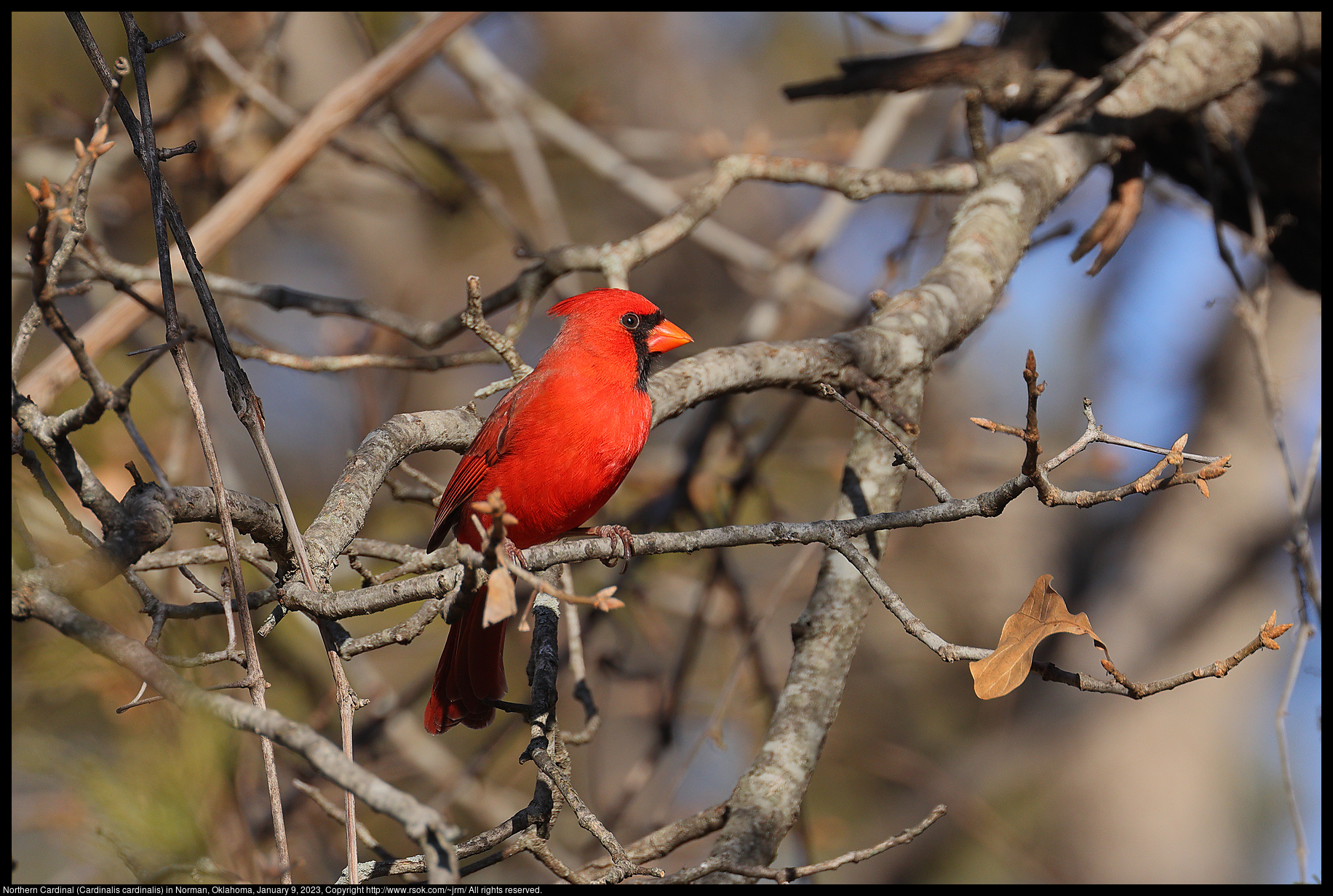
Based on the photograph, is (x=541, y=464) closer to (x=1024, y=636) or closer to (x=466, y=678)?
(x=466, y=678)

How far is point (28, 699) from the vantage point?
1898mm

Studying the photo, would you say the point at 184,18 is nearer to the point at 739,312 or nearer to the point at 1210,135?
the point at 1210,135

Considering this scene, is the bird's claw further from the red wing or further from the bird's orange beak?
the bird's orange beak

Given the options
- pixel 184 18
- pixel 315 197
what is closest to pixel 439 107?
pixel 315 197

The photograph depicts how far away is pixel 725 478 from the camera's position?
4113 mm

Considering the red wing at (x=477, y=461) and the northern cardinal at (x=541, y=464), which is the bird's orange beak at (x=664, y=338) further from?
the red wing at (x=477, y=461)

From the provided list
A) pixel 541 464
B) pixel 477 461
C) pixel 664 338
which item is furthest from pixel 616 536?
pixel 664 338

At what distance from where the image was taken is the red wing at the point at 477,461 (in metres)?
A: 2.75

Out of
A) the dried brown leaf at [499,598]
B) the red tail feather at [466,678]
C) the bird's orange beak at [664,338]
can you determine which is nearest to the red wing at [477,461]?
the red tail feather at [466,678]

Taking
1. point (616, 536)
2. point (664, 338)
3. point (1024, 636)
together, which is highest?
point (664, 338)

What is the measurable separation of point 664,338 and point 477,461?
79cm

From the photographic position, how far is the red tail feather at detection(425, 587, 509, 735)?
2.78 m

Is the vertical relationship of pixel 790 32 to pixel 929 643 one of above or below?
above

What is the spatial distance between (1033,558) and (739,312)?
329 centimetres
